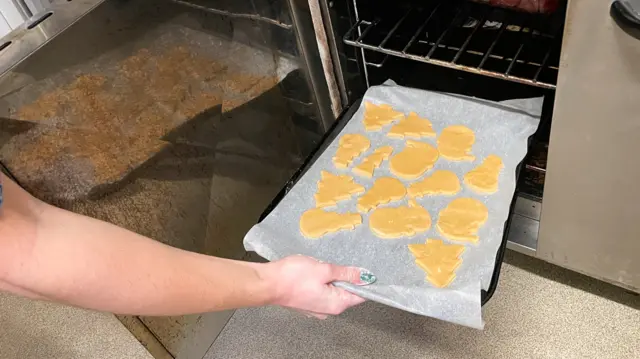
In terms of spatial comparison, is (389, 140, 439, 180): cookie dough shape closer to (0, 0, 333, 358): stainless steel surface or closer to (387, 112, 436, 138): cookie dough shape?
(387, 112, 436, 138): cookie dough shape

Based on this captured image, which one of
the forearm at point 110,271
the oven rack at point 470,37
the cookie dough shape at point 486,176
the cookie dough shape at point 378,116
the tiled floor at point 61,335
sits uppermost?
the forearm at point 110,271

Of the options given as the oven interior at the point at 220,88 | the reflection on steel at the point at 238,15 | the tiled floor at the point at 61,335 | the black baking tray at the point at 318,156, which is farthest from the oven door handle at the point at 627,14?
the tiled floor at the point at 61,335

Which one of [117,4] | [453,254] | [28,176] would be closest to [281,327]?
[453,254]

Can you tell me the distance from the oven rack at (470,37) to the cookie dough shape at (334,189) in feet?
0.88

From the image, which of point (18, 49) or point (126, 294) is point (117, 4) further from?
point (126, 294)

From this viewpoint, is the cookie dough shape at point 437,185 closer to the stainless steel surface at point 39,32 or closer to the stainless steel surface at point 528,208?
the stainless steel surface at point 528,208

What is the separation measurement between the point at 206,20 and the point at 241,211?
0.48m

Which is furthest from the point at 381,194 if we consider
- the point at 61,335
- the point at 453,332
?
the point at 61,335

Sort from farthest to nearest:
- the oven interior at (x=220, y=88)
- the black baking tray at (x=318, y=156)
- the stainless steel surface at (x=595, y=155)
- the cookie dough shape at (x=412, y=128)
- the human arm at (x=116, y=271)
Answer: the cookie dough shape at (x=412, y=128), the black baking tray at (x=318, y=156), the oven interior at (x=220, y=88), the stainless steel surface at (x=595, y=155), the human arm at (x=116, y=271)

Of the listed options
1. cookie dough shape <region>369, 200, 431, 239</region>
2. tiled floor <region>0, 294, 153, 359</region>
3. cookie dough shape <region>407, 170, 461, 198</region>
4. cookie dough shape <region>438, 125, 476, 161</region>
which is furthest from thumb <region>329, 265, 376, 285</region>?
tiled floor <region>0, 294, 153, 359</region>

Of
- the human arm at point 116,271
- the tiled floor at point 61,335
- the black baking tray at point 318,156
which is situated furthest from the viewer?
the tiled floor at point 61,335

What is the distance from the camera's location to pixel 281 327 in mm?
1323

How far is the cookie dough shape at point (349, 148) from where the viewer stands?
1129 mm

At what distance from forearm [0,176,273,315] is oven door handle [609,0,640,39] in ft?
1.91
